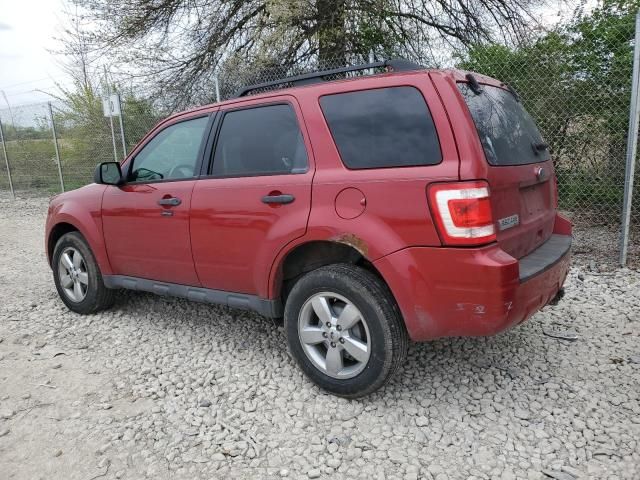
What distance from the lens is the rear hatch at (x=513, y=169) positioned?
2.58 m

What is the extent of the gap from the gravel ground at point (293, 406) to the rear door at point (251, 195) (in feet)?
2.26

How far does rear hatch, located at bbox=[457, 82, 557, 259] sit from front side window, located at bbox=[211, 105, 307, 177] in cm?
104

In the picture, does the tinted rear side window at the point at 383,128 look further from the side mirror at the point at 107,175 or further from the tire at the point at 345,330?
the side mirror at the point at 107,175

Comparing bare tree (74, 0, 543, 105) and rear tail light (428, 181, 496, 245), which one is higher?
bare tree (74, 0, 543, 105)

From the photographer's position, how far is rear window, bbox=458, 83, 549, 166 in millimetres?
2627

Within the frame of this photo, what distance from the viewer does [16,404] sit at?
301cm

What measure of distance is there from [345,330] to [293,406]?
0.57 meters

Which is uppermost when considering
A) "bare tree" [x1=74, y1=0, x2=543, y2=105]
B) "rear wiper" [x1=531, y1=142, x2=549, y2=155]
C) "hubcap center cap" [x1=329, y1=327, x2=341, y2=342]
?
"bare tree" [x1=74, y1=0, x2=543, y2=105]

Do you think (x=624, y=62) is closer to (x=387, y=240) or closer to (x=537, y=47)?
(x=537, y=47)

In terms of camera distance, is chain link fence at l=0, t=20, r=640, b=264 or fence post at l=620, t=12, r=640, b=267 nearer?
fence post at l=620, t=12, r=640, b=267

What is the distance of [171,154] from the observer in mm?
3816

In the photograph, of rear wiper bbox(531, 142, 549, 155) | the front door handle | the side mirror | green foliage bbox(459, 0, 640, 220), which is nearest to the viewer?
rear wiper bbox(531, 142, 549, 155)

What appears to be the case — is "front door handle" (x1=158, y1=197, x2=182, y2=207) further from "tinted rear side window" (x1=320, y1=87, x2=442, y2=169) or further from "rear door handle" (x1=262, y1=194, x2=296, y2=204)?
"tinted rear side window" (x1=320, y1=87, x2=442, y2=169)

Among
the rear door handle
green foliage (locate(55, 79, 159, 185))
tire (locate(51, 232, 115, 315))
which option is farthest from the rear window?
green foliage (locate(55, 79, 159, 185))
